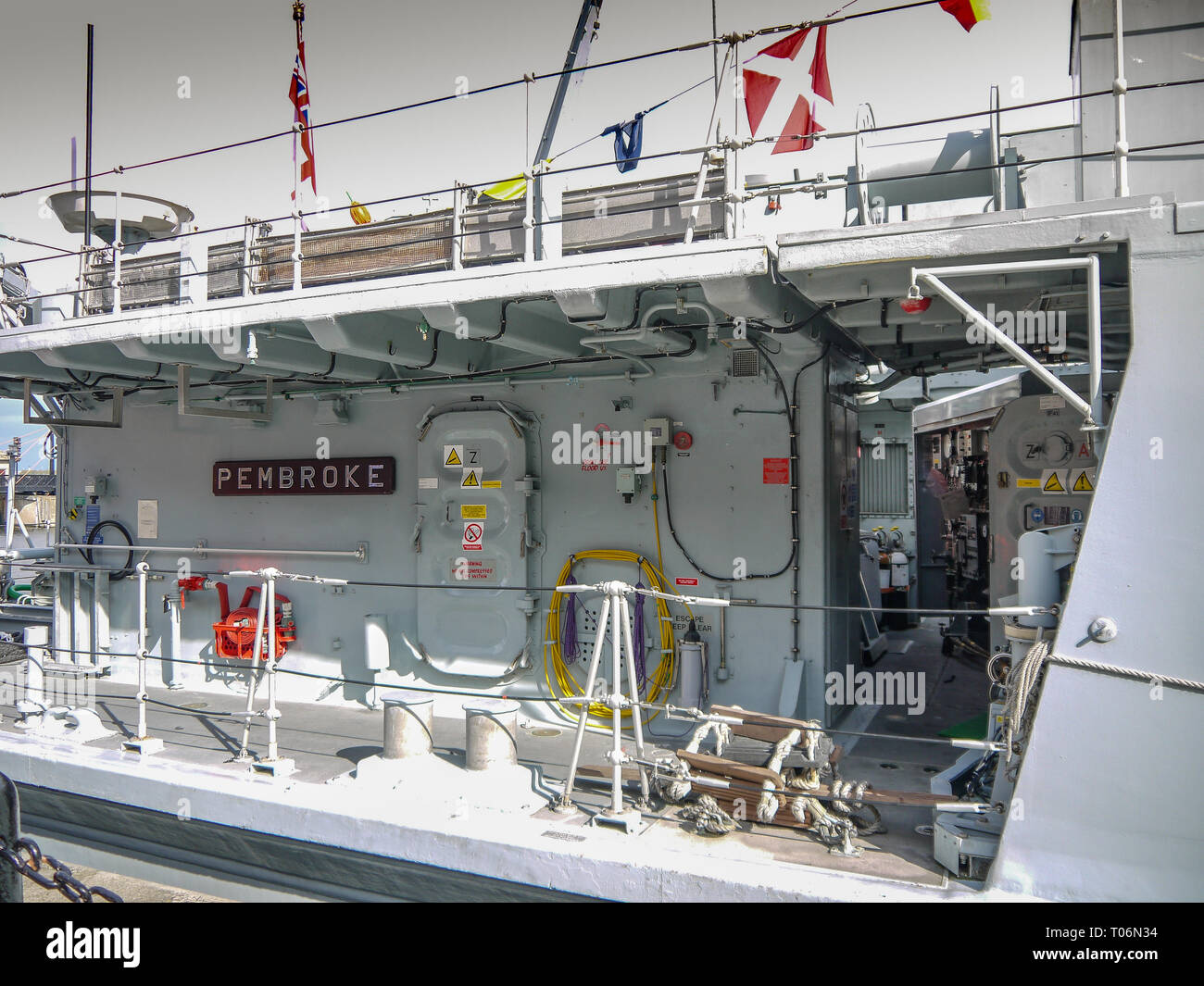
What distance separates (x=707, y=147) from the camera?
4.18 m

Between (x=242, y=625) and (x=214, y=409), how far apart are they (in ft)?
5.74

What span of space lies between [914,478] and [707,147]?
9.56 m

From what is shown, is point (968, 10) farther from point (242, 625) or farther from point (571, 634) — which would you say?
point (242, 625)

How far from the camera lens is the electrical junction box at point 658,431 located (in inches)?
222

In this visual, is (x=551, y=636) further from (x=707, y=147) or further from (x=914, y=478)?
(x=914, y=478)

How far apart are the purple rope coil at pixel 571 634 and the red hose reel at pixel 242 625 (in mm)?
2469

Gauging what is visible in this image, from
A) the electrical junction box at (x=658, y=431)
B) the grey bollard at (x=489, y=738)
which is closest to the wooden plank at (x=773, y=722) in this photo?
the grey bollard at (x=489, y=738)

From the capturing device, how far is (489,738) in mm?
4535

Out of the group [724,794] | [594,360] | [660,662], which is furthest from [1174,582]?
[594,360]

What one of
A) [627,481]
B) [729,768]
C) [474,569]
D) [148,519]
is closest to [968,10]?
[627,481]

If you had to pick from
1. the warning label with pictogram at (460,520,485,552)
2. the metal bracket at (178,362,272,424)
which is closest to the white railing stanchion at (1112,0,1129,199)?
the warning label with pictogram at (460,520,485,552)

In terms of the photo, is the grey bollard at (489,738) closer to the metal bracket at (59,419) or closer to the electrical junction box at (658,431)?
the electrical junction box at (658,431)
